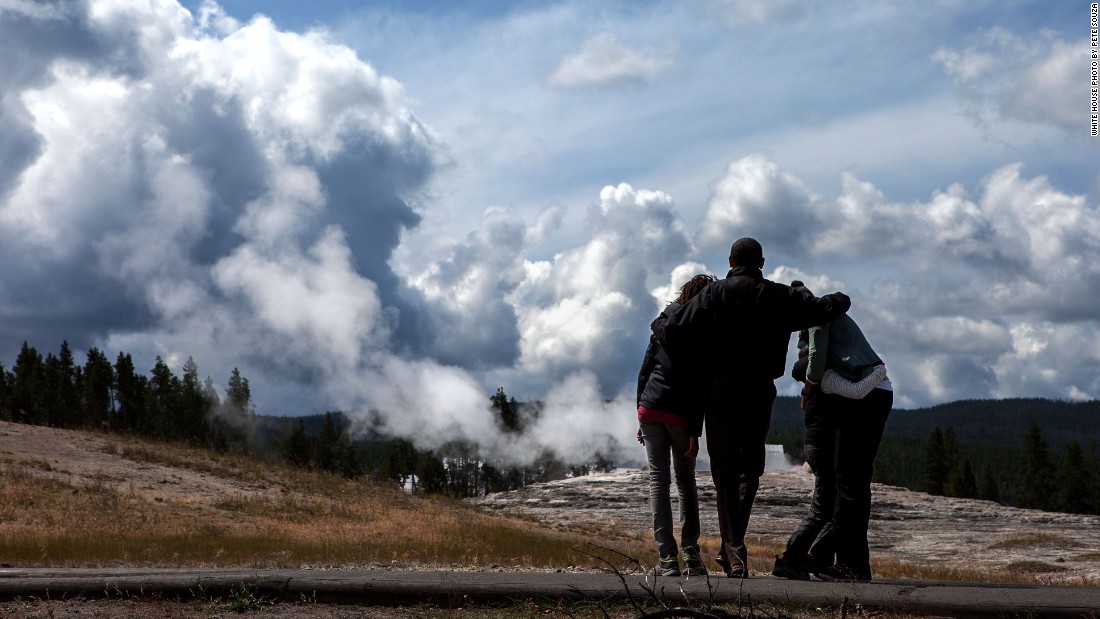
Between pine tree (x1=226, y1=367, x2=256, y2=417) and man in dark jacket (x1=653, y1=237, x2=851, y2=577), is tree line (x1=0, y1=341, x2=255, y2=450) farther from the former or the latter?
man in dark jacket (x1=653, y1=237, x2=851, y2=577)

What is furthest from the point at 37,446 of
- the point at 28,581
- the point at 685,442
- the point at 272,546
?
the point at 685,442

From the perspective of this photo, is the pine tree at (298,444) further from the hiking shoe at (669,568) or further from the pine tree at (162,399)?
the hiking shoe at (669,568)

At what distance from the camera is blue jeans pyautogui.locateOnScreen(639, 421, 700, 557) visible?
721 cm

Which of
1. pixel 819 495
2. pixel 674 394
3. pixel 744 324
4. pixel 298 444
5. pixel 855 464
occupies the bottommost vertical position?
pixel 819 495

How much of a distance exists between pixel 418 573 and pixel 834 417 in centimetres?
294

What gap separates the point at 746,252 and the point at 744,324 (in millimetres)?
557

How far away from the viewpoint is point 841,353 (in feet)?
22.7

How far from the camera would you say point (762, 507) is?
3694 centimetres

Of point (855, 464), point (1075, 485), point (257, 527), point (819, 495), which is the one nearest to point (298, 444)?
point (1075, 485)

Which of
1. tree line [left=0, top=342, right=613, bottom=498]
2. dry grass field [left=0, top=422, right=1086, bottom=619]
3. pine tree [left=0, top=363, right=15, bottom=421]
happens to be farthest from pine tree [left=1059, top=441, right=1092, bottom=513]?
pine tree [left=0, top=363, right=15, bottom=421]

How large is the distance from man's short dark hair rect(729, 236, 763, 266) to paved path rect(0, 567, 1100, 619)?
213 cm

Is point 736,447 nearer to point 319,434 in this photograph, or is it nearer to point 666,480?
point 666,480

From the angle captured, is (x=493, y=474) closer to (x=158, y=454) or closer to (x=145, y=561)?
(x=158, y=454)

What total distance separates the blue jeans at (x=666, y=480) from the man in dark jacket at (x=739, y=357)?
0.82 ft
